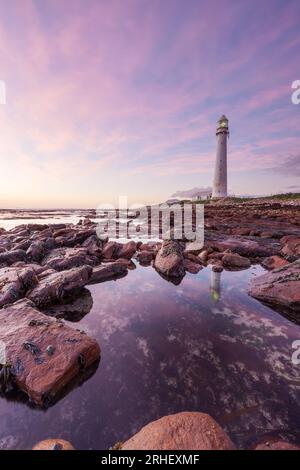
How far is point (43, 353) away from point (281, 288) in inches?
199

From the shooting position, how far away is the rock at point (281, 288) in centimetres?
509

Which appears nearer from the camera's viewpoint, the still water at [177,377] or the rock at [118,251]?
the still water at [177,377]

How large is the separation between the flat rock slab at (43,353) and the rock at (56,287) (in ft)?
4.46

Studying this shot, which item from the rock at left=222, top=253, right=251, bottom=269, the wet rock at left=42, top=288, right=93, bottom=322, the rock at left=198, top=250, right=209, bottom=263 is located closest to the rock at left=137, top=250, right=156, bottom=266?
the rock at left=198, top=250, right=209, bottom=263

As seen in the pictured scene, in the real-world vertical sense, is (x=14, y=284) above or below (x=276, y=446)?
above

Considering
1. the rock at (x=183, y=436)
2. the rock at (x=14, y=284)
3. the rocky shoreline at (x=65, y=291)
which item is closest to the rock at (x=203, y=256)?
the rocky shoreline at (x=65, y=291)

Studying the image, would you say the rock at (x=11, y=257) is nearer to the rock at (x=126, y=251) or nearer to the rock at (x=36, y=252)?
the rock at (x=36, y=252)

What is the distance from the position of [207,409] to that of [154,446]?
968mm

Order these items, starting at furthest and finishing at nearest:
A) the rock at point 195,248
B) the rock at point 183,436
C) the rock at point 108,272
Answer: the rock at point 195,248 → the rock at point 108,272 → the rock at point 183,436

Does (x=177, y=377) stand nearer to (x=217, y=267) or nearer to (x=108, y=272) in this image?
(x=108, y=272)

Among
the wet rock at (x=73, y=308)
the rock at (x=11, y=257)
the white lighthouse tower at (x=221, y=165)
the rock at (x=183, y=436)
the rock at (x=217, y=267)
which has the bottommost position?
the wet rock at (x=73, y=308)

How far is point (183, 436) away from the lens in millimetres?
1997

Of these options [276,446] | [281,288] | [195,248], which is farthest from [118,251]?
[276,446]

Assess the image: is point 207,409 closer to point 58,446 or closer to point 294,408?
point 294,408
